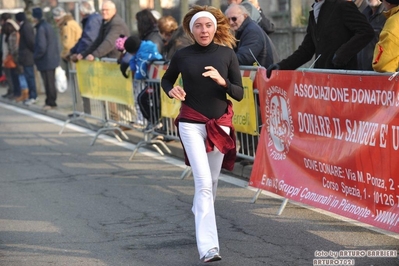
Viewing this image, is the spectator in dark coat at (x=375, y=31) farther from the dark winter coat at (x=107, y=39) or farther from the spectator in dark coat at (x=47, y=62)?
the spectator in dark coat at (x=47, y=62)

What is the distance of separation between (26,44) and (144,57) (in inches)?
415

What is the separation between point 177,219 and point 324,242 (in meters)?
1.65

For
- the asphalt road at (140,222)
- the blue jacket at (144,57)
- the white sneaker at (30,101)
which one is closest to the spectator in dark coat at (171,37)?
the blue jacket at (144,57)

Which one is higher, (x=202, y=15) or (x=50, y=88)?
(x=202, y=15)

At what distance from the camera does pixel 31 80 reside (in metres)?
23.3

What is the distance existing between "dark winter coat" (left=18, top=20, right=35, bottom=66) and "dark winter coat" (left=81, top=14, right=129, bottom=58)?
7048 millimetres

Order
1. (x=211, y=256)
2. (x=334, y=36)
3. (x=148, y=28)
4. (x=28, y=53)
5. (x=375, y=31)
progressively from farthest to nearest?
(x=28, y=53), (x=148, y=28), (x=375, y=31), (x=334, y=36), (x=211, y=256)

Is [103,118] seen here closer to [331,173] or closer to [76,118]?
[76,118]

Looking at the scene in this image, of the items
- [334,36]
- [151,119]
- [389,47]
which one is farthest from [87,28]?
[389,47]

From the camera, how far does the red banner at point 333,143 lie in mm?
7230

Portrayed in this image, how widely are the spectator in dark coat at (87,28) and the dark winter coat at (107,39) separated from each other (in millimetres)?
847

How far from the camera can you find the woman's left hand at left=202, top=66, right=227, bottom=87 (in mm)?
7012

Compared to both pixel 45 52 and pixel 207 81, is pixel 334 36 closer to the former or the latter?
pixel 207 81

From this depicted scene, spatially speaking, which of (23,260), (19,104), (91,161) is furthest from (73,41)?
(23,260)
